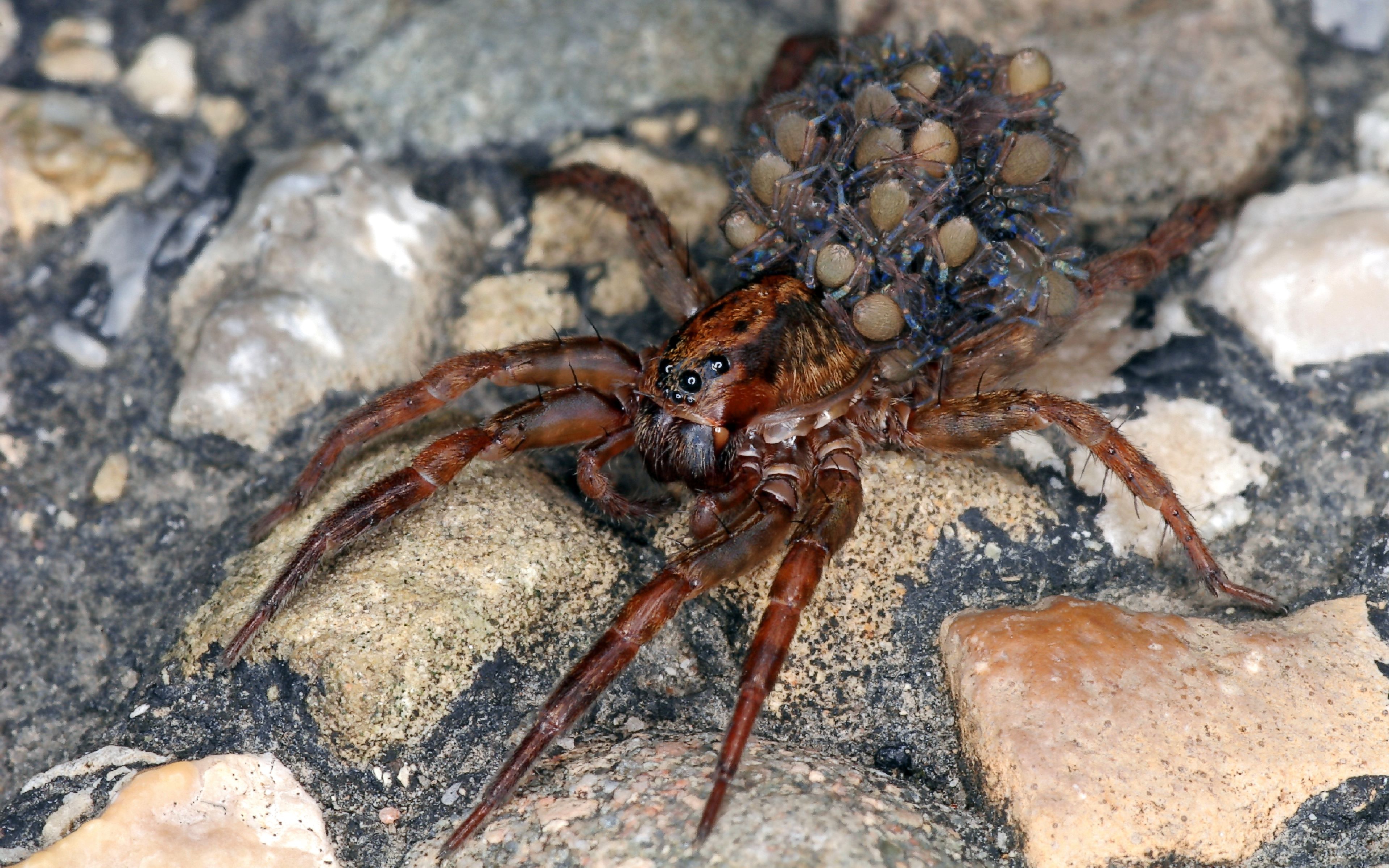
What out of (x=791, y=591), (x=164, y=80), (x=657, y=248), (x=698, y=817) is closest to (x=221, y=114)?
(x=164, y=80)

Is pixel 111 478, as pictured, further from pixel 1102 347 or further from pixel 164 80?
pixel 1102 347

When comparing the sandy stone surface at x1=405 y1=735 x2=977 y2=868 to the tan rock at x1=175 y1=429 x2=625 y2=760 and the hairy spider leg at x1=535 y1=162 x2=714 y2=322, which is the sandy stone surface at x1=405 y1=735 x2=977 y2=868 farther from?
the hairy spider leg at x1=535 y1=162 x2=714 y2=322

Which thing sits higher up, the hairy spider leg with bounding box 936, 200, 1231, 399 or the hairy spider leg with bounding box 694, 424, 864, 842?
the hairy spider leg with bounding box 936, 200, 1231, 399

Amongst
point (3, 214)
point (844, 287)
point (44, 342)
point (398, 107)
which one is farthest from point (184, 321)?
point (844, 287)

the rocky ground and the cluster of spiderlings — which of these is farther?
the cluster of spiderlings

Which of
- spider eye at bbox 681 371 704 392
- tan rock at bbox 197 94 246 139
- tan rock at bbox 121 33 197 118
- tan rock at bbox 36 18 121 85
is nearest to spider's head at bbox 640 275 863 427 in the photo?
spider eye at bbox 681 371 704 392

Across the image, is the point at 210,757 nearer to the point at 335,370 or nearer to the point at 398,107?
the point at 335,370

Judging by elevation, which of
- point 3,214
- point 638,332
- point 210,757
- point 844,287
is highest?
point 3,214

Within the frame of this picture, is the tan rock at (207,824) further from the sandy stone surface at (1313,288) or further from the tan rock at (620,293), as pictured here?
the sandy stone surface at (1313,288)
